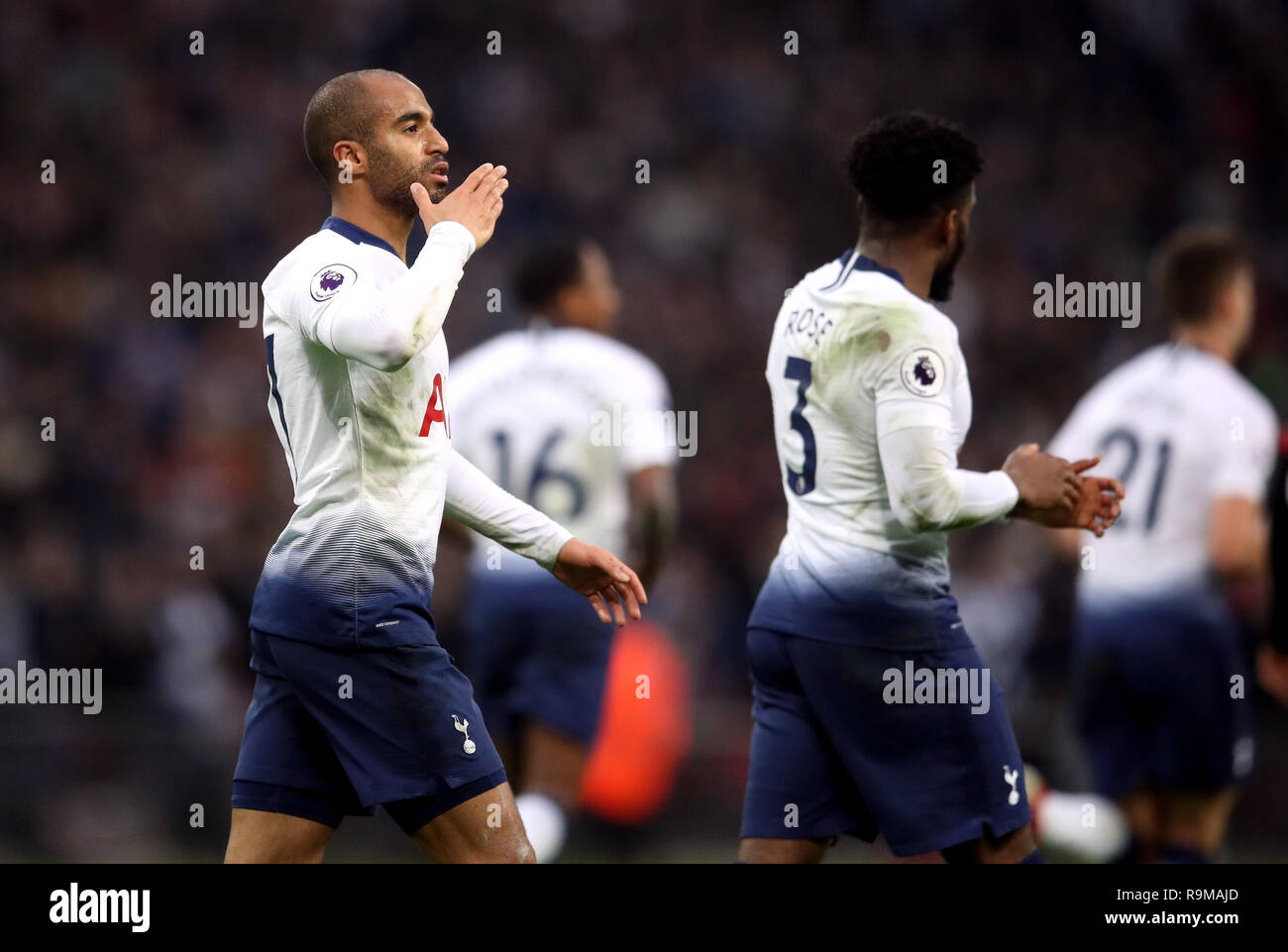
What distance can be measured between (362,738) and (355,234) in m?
1.15

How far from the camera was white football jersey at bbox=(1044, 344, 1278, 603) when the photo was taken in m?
5.97

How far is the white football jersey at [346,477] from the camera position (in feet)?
12.9

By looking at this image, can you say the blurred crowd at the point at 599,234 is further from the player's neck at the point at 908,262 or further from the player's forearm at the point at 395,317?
the player's forearm at the point at 395,317

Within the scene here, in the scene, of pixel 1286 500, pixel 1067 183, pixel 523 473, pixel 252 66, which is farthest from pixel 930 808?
pixel 252 66

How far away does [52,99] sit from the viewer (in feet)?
46.1

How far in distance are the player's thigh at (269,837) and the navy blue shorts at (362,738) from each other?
2cm

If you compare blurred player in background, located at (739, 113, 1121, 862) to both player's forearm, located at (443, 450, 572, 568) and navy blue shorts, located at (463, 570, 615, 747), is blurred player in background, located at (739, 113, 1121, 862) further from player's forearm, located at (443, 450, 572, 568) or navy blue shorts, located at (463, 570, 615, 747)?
navy blue shorts, located at (463, 570, 615, 747)

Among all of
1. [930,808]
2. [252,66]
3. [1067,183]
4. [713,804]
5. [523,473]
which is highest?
[252,66]

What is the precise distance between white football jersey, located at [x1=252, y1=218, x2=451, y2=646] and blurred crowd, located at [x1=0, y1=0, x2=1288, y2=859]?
5.13 m

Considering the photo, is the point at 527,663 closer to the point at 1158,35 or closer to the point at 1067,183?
the point at 1067,183

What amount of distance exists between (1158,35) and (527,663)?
10.3 m

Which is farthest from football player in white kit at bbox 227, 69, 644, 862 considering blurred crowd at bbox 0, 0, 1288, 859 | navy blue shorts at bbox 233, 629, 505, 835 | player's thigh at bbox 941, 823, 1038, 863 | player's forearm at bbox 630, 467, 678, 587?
blurred crowd at bbox 0, 0, 1288, 859

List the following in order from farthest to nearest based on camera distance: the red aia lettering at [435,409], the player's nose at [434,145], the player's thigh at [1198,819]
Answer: the player's thigh at [1198,819], the player's nose at [434,145], the red aia lettering at [435,409]

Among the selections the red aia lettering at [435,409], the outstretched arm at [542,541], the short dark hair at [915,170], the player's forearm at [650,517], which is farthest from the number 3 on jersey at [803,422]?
the player's forearm at [650,517]
